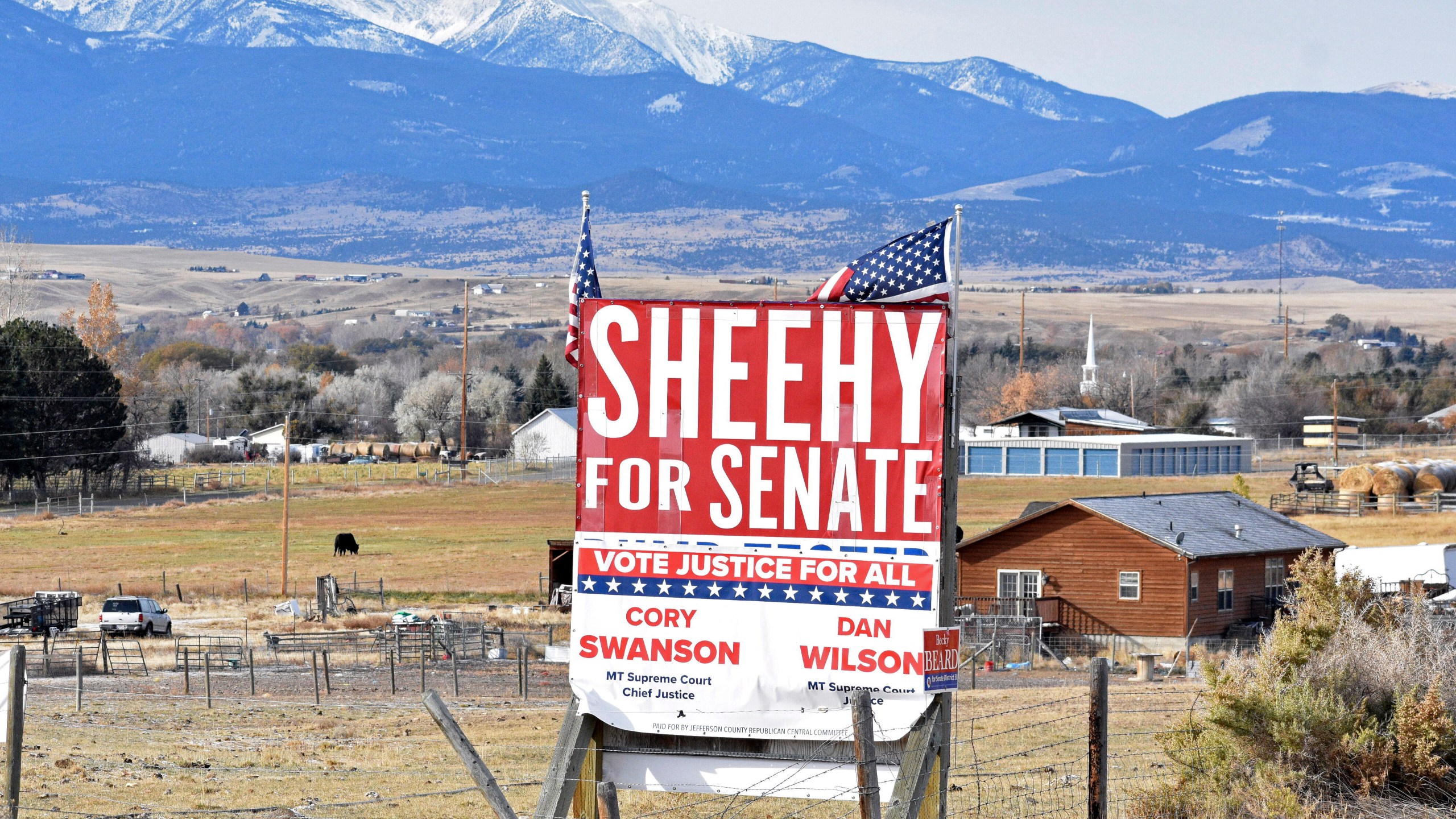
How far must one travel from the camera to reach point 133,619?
46344 mm

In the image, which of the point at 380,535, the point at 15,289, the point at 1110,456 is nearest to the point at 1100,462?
the point at 1110,456

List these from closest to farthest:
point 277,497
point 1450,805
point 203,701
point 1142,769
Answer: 1. point 1450,805
2. point 1142,769
3. point 203,701
4. point 277,497

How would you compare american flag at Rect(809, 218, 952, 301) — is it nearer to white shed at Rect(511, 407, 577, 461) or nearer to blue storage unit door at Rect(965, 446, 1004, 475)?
blue storage unit door at Rect(965, 446, 1004, 475)

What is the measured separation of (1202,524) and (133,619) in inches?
1248

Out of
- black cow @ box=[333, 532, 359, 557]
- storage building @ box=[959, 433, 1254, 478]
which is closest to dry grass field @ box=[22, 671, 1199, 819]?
black cow @ box=[333, 532, 359, 557]

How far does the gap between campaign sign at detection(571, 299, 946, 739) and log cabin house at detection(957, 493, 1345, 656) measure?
38.8 meters

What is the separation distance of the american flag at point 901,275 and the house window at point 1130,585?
39694 mm

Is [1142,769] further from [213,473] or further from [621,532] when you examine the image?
[213,473]

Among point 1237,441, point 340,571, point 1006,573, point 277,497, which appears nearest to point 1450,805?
point 1006,573

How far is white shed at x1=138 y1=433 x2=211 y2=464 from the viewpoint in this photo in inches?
5517

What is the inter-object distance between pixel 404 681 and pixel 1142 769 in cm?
2137

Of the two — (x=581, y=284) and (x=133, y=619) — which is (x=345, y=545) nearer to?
(x=133, y=619)

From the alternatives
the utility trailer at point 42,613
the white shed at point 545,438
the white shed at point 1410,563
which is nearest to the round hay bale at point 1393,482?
the white shed at point 1410,563

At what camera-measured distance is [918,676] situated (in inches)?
441
